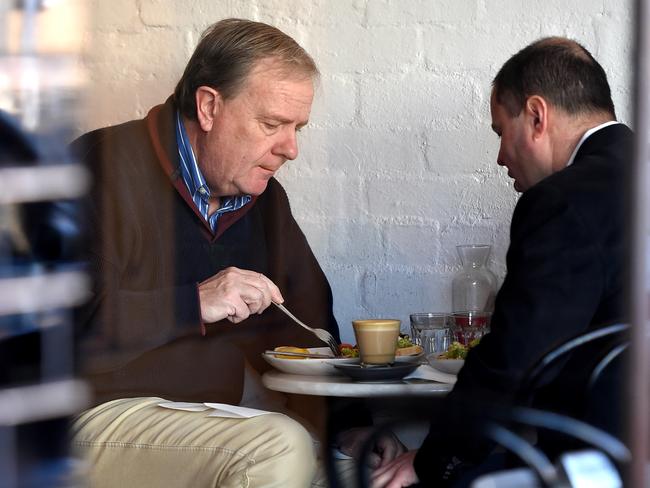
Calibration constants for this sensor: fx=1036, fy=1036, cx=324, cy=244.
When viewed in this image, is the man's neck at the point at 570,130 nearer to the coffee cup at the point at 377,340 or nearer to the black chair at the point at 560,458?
the coffee cup at the point at 377,340

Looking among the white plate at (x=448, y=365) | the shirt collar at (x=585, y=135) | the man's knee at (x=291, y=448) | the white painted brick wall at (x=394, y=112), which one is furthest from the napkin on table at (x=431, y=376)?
the white painted brick wall at (x=394, y=112)

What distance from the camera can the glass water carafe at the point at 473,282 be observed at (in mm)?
2490

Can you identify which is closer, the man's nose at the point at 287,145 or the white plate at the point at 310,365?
the white plate at the point at 310,365

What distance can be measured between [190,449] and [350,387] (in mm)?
324

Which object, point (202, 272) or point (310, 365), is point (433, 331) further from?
point (202, 272)

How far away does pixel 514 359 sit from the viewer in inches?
62.9

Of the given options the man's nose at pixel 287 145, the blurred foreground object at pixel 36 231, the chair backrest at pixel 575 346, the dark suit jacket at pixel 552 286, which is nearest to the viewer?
the blurred foreground object at pixel 36 231

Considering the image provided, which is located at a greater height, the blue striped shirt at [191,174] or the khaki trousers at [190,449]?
the blue striped shirt at [191,174]

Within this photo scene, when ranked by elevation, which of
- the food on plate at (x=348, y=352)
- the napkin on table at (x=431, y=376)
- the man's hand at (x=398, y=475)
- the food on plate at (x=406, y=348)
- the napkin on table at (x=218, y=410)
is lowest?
the man's hand at (x=398, y=475)

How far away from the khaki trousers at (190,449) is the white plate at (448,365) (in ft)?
0.91

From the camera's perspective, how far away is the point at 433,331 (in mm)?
2160

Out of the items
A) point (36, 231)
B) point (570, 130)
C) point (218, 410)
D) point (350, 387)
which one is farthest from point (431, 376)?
point (36, 231)

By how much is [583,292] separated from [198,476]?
0.79 metres

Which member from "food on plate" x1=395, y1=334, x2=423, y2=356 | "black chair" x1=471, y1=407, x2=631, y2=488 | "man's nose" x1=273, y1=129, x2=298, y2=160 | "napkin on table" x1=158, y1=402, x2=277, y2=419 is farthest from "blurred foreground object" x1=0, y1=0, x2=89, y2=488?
"man's nose" x1=273, y1=129, x2=298, y2=160
